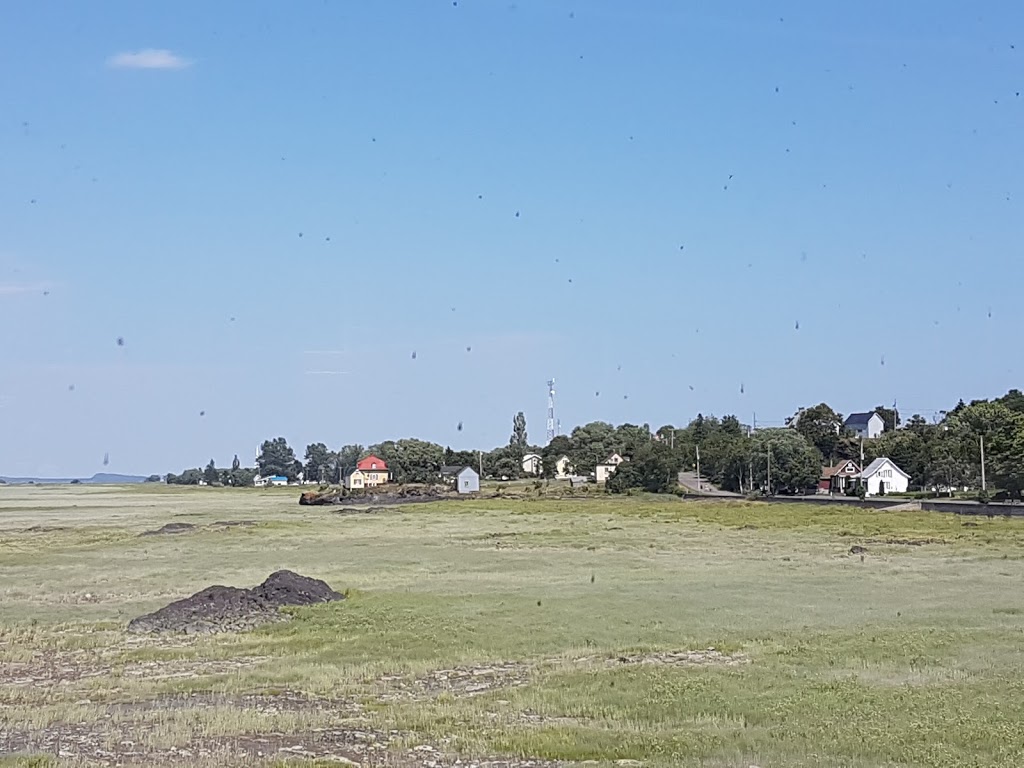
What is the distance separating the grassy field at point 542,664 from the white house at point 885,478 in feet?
320

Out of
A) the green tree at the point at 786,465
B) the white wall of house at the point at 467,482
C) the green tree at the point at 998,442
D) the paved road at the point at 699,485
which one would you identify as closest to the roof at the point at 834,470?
the green tree at the point at 786,465

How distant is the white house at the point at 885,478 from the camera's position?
147 meters

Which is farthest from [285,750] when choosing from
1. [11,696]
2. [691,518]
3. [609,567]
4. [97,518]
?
[97,518]

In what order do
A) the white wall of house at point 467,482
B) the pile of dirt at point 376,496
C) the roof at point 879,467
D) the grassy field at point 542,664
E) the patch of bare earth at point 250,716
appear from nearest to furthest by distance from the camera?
the patch of bare earth at point 250,716
the grassy field at point 542,664
the pile of dirt at point 376,496
the roof at point 879,467
the white wall of house at point 467,482

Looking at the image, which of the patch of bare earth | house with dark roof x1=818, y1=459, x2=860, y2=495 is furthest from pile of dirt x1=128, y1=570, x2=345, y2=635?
house with dark roof x1=818, y1=459, x2=860, y2=495

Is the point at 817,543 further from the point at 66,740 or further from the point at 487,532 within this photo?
the point at 66,740

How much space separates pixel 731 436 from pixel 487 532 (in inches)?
5067

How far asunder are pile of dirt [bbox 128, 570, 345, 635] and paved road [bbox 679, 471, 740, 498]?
122 meters

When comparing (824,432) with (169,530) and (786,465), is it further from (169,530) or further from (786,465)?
(169,530)

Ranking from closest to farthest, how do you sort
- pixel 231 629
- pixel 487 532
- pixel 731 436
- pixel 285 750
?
pixel 285 750 < pixel 231 629 < pixel 487 532 < pixel 731 436

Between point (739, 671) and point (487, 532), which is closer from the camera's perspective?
point (739, 671)

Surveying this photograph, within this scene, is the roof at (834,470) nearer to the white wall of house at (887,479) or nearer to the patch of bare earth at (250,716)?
the white wall of house at (887,479)

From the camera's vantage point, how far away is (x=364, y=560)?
50938mm

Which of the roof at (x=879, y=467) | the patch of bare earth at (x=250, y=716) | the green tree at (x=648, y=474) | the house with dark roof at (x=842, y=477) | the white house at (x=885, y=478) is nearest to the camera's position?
the patch of bare earth at (x=250, y=716)
